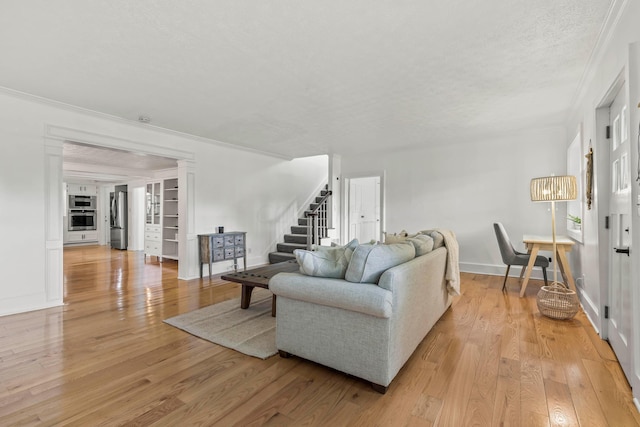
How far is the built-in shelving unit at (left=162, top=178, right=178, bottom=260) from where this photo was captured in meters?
7.21

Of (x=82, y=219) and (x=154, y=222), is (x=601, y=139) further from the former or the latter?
(x=82, y=219)

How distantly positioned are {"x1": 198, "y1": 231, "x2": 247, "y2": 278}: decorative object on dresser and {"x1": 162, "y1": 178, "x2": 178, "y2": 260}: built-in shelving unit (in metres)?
2.38

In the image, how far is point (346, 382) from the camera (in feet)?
6.62

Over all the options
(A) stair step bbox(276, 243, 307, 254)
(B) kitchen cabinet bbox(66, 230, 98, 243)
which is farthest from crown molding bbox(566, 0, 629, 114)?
(B) kitchen cabinet bbox(66, 230, 98, 243)

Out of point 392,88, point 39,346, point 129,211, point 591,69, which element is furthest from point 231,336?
point 129,211

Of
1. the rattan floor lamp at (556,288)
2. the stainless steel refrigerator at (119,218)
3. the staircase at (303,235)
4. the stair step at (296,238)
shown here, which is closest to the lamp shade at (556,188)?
the rattan floor lamp at (556,288)

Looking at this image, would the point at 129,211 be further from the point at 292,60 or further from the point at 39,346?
the point at 292,60

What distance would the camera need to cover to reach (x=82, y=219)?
10188 mm

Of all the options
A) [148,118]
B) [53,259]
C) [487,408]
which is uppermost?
[148,118]

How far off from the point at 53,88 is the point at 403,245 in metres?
3.84

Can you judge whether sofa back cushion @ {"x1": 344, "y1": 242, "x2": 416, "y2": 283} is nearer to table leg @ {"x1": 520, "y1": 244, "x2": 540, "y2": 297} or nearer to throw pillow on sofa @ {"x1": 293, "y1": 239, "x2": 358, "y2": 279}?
throw pillow on sofa @ {"x1": 293, "y1": 239, "x2": 358, "y2": 279}

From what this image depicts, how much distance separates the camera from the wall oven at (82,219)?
996cm

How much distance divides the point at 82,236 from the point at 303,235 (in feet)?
27.5

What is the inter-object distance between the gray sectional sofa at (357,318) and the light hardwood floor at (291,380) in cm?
15
